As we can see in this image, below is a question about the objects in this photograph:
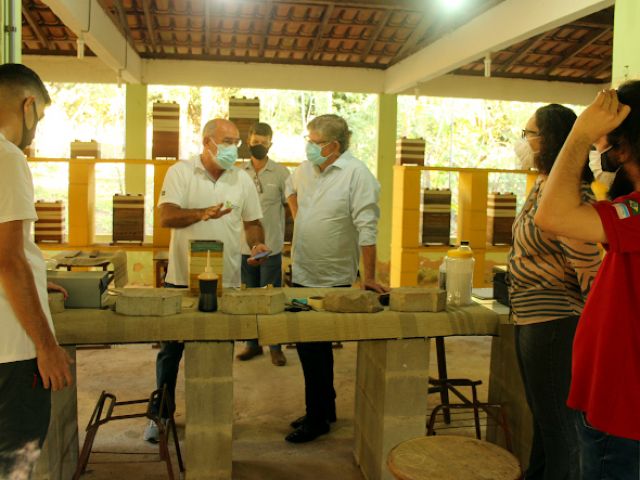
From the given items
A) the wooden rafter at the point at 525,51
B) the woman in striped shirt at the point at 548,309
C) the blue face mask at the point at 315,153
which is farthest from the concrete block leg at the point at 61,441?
the wooden rafter at the point at 525,51

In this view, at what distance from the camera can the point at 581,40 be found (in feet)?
27.9

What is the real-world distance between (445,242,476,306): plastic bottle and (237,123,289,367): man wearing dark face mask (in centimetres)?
232

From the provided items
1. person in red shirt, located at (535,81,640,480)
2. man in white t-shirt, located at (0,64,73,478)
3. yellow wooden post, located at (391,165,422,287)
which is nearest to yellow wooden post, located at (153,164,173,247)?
yellow wooden post, located at (391,165,422,287)

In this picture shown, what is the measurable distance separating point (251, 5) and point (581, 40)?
13.2 feet

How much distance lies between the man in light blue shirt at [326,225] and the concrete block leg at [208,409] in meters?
0.79

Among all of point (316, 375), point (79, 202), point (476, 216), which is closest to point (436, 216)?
point (476, 216)

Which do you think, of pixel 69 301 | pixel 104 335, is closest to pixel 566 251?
pixel 104 335

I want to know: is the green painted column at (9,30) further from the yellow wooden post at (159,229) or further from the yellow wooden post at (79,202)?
the yellow wooden post at (79,202)

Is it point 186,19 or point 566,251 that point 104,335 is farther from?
point 186,19

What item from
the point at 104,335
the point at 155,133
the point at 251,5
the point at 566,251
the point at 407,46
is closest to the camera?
the point at 566,251

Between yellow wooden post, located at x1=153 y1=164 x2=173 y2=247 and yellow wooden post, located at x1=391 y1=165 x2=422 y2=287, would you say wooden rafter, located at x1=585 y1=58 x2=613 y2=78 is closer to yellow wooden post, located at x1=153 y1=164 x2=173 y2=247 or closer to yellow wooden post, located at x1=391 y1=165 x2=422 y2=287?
yellow wooden post, located at x1=391 y1=165 x2=422 y2=287

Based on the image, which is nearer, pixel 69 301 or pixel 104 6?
pixel 69 301

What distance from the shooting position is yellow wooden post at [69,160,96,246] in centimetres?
651

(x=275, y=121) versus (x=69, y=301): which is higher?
(x=275, y=121)
